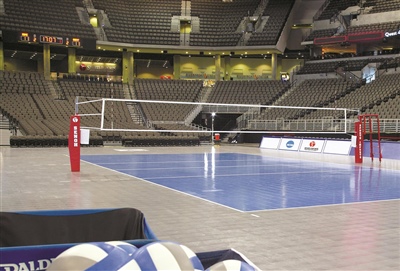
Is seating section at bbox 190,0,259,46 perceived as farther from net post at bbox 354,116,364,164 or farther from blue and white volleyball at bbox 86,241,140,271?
blue and white volleyball at bbox 86,241,140,271

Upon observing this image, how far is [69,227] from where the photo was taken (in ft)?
10.8

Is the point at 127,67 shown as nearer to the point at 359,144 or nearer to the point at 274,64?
the point at 274,64

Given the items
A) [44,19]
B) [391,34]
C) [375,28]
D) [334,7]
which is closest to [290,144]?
[391,34]

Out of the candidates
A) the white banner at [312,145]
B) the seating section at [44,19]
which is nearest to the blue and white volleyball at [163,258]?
the white banner at [312,145]

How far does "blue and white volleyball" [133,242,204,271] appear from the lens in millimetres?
1774

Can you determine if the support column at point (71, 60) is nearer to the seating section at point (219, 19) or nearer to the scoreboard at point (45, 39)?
the scoreboard at point (45, 39)

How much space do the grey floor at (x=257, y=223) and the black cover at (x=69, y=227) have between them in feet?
4.72

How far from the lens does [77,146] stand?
11938 mm

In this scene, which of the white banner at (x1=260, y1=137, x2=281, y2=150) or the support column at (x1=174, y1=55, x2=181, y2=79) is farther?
the support column at (x1=174, y1=55, x2=181, y2=79)

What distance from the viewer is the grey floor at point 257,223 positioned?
4367 millimetres

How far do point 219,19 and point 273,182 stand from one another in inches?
1356

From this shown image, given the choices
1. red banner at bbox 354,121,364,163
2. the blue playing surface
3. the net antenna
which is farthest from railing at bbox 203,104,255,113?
the blue playing surface

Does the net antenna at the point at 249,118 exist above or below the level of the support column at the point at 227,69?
below

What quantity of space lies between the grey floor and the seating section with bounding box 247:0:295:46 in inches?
1221
